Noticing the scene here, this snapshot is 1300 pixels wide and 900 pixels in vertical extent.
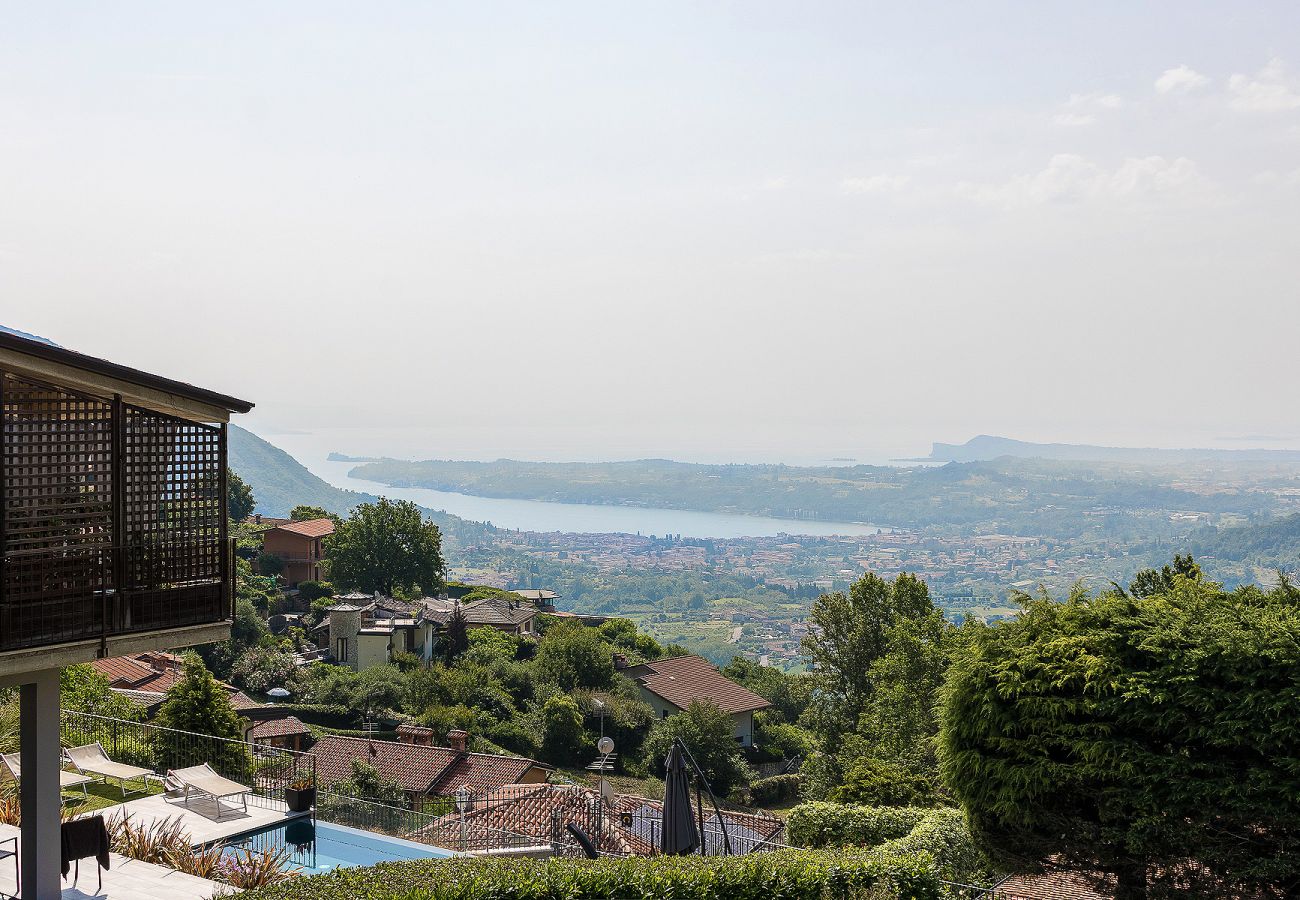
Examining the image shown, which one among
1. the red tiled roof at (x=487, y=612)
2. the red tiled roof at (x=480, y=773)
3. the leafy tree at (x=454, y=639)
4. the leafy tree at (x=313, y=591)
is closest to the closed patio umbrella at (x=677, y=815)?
the red tiled roof at (x=480, y=773)

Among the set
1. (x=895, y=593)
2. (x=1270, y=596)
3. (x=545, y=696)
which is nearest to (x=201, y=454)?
(x=1270, y=596)

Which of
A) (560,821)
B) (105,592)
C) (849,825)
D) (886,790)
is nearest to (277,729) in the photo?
(560,821)

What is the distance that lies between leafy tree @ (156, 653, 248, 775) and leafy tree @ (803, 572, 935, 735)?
1700 cm

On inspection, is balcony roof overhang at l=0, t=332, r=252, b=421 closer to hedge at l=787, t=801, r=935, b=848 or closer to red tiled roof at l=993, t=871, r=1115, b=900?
hedge at l=787, t=801, r=935, b=848

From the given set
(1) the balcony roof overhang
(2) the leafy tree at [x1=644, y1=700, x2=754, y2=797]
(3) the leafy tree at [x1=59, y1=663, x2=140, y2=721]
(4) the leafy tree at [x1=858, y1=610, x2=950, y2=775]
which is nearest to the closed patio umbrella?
(1) the balcony roof overhang

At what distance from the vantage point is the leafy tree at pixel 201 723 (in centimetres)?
1493

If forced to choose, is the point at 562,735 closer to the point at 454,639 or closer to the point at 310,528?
the point at 454,639

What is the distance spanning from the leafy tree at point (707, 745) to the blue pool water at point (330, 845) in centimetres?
2483

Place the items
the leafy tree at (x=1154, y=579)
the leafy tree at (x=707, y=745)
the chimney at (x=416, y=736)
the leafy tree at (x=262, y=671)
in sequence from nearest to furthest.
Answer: the leafy tree at (x=1154, y=579) → the chimney at (x=416, y=736) → the leafy tree at (x=262, y=671) → the leafy tree at (x=707, y=745)

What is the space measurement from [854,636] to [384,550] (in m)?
32.8

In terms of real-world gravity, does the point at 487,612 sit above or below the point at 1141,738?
below

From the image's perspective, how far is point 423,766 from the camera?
24.0m

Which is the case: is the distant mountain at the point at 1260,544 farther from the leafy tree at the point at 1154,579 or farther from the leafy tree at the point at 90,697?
the leafy tree at the point at 90,697

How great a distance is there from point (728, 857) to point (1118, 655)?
453 centimetres
